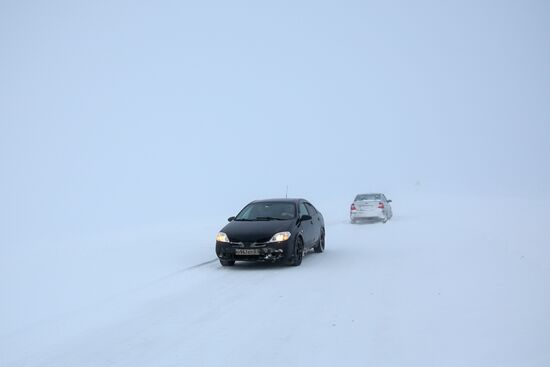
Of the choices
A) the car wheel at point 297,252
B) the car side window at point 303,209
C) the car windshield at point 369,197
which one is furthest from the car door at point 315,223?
the car windshield at point 369,197

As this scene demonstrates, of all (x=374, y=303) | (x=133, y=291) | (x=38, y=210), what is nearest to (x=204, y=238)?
(x=133, y=291)

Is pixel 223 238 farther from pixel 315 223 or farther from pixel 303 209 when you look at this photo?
pixel 315 223

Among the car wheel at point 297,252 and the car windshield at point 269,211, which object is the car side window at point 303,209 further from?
the car wheel at point 297,252

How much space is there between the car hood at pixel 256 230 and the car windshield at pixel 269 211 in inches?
20.2

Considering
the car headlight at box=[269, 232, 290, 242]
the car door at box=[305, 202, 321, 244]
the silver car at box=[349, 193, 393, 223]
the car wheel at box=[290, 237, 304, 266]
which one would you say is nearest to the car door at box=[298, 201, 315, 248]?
A: the car door at box=[305, 202, 321, 244]

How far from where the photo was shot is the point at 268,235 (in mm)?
11367

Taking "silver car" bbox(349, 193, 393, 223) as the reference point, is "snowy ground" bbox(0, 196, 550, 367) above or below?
below

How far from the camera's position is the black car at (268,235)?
11.3 m

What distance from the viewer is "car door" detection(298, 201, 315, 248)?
498 inches

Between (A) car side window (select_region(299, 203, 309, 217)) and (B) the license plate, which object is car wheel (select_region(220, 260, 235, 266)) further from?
(A) car side window (select_region(299, 203, 309, 217))

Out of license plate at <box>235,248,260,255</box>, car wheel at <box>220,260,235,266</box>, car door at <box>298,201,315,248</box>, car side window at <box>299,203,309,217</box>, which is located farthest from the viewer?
car side window at <box>299,203,309,217</box>

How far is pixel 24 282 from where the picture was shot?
11.4 meters

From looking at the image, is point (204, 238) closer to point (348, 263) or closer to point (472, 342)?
point (348, 263)

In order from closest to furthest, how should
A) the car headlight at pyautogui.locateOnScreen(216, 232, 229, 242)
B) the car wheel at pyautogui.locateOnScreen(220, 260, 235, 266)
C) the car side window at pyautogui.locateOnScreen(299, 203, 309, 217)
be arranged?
the car headlight at pyautogui.locateOnScreen(216, 232, 229, 242) → the car wheel at pyautogui.locateOnScreen(220, 260, 235, 266) → the car side window at pyautogui.locateOnScreen(299, 203, 309, 217)
